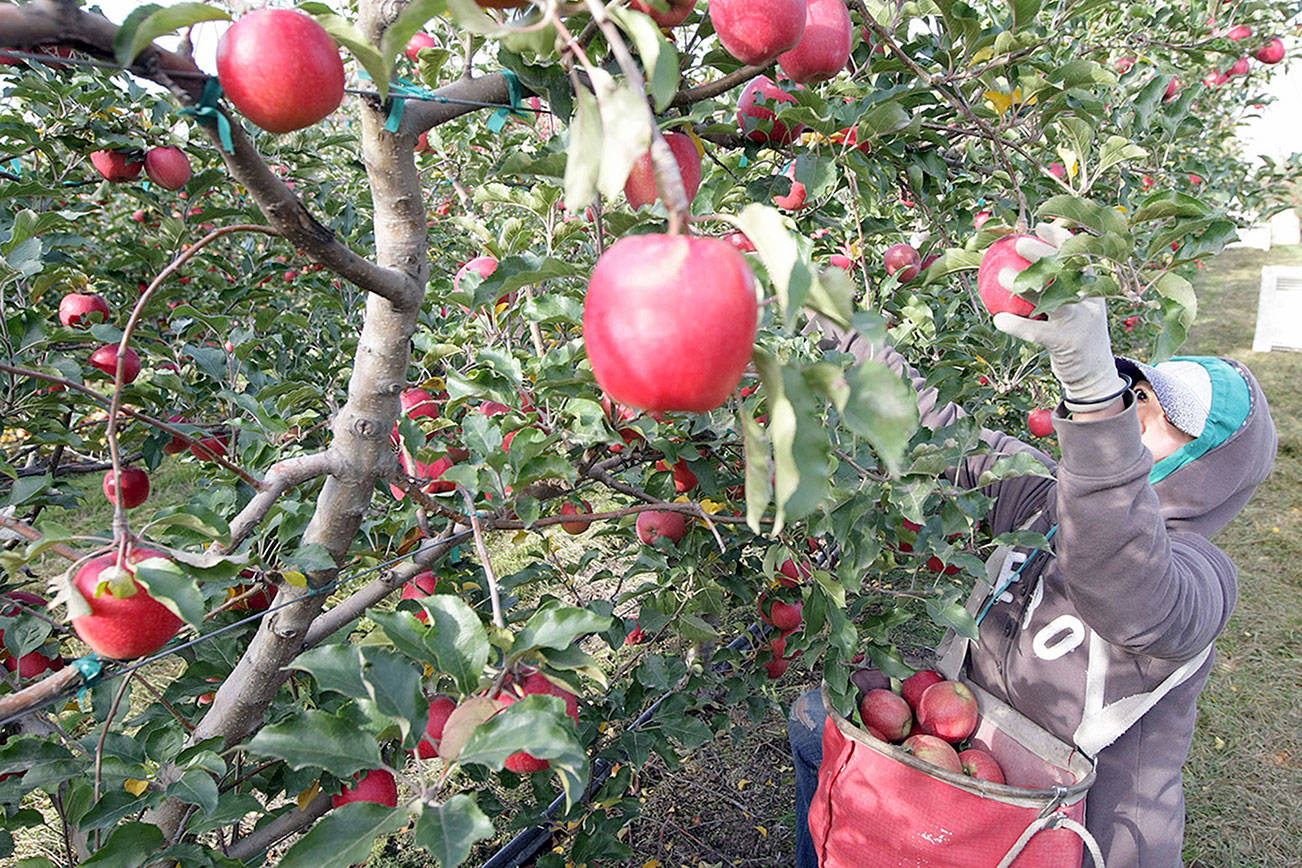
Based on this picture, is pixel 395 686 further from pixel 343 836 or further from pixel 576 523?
pixel 576 523

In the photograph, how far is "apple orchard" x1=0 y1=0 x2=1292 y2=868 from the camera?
0.57 metres

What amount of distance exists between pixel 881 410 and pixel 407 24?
1.71 ft

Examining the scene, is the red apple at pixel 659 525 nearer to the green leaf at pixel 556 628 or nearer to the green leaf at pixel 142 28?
the green leaf at pixel 556 628

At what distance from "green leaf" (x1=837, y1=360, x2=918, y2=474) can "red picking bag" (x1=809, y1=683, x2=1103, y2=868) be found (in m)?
1.11

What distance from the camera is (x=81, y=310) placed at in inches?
81.7

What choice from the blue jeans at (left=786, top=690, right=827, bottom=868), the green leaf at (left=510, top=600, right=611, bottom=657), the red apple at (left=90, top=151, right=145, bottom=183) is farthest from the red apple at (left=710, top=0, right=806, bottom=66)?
the red apple at (left=90, top=151, right=145, bottom=183)

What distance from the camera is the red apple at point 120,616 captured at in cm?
77

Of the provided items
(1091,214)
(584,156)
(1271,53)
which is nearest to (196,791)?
(584,156)

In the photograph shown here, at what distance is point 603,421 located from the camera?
3.95 ft

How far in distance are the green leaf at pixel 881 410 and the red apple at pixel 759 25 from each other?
0.47 meters

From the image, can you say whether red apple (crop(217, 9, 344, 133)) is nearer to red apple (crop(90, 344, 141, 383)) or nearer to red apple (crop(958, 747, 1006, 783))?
red apple (crop(90, 344, 141, 383))

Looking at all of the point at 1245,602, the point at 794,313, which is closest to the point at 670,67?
the point at 794,313

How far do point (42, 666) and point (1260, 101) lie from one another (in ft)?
21.6

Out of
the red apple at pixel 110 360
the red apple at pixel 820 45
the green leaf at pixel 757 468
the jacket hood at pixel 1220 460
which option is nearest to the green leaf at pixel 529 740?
the green leaf at pixel 757 468
